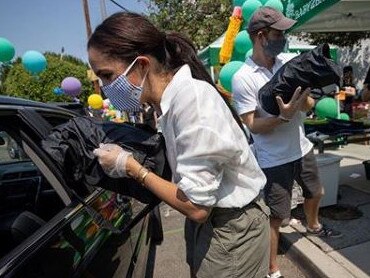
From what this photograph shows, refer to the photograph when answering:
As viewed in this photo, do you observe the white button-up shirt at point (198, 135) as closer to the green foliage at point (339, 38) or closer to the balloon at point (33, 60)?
the balloon at point (33, 60)

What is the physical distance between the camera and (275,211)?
2.94m

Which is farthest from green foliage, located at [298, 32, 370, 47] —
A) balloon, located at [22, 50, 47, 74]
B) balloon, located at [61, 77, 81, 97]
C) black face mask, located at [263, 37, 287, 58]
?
black face mask, located at [263, 37, 287, 58]

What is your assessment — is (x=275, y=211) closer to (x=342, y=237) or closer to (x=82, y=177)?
(x=342, y=237)

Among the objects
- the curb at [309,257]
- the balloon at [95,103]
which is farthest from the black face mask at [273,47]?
the balloon at [95,103]

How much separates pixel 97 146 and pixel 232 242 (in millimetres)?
625

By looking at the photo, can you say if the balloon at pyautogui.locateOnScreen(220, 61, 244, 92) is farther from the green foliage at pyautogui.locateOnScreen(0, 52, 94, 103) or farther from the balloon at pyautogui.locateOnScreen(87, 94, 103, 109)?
the green foliage at pyautogui.locateOnScreen(0, 52, 94, 103)

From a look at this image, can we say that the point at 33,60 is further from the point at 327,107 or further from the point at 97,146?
the point at 97,146

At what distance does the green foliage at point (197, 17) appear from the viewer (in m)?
17.2

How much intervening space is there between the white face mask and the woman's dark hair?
0.18 feet

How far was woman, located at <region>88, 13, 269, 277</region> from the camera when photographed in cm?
135

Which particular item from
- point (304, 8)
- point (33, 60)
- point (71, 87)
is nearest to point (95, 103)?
point (71, 87)

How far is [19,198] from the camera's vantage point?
90.7 inches

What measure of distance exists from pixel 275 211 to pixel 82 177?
168cm

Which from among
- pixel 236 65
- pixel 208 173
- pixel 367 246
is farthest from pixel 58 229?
pixel 236 65
